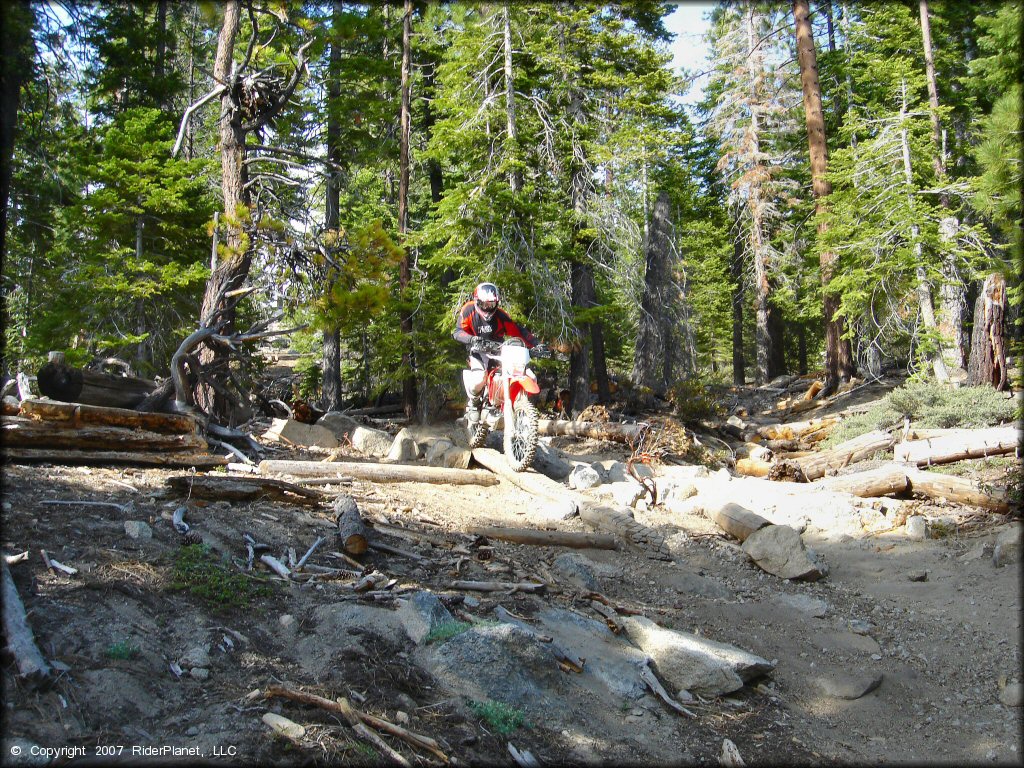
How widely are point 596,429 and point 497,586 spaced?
9276 millimetres

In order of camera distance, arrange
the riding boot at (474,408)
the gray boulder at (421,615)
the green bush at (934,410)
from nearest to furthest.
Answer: the gray boulder at (421,615), the riding boot at (474,408), the green bush at (934,410)

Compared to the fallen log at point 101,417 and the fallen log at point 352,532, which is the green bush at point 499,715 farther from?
the fallen log at point 101,417

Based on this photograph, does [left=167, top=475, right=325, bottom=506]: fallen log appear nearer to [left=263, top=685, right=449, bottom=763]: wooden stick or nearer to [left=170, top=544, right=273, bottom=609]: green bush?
[left=170, top=544, right=273, bottom=609]: green bush

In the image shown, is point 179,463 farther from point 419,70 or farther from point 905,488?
point 419,70

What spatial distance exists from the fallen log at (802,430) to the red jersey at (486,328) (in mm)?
8136

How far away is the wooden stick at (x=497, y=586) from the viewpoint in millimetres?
5488

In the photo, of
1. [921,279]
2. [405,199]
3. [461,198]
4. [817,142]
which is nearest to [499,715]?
[461,198]

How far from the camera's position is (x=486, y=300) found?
974 centimetres

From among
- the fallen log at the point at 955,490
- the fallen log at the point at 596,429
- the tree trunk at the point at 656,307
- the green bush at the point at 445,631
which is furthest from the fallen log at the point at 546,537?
the tree trunk at the point at 656,307

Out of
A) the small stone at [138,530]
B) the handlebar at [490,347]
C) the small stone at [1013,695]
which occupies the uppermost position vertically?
the handlebar at [490,347]

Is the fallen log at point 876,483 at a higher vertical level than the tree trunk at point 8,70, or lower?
lower

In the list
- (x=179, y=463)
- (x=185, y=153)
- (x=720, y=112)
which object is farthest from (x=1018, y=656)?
(x=720, y=112)

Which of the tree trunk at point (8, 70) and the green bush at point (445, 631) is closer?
the tree trunk at point (8, 70)

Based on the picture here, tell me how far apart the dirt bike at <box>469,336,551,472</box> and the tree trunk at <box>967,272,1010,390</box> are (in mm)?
9135
